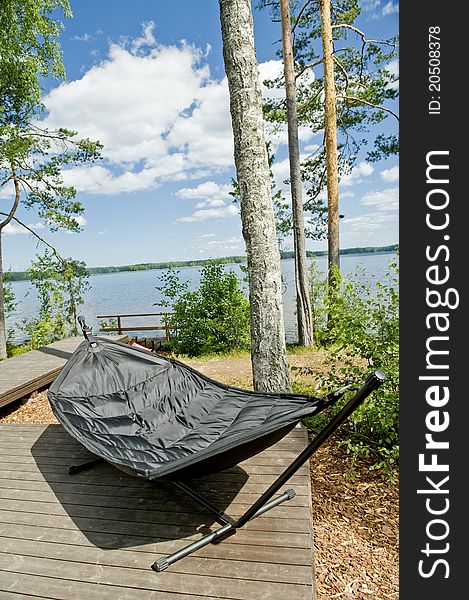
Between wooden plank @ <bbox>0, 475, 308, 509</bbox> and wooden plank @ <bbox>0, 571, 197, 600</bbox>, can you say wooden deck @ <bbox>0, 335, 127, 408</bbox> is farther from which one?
wooden plank @ <bbox>0, 571, 197, 600</bbox>

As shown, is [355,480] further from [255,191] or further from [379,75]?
[379,75]

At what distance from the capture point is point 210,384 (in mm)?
2545

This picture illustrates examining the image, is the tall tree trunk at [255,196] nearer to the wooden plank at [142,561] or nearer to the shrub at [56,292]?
the wooden plank at [142,561]

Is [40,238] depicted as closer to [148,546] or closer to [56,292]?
[56,292]

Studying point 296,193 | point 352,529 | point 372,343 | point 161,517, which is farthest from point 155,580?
point 296,193

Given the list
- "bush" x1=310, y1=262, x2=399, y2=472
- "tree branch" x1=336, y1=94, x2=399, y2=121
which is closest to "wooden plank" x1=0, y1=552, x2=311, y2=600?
"bush" x1=310, y1=262, x2=399, y2=472

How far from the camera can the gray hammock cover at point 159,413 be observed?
1.55 metres

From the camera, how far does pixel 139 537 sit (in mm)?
1596

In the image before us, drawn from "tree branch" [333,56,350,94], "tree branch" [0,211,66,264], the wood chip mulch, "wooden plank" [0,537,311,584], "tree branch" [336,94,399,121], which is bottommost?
the wood chip mulch

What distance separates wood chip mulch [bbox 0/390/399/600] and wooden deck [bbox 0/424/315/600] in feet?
0.98

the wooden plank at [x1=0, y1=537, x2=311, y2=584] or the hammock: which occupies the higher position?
the hammock

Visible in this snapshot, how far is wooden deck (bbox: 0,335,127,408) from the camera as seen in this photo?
3.69 meters

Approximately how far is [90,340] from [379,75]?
282 inches

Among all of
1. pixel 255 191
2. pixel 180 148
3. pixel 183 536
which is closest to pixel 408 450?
pixel 183 536
